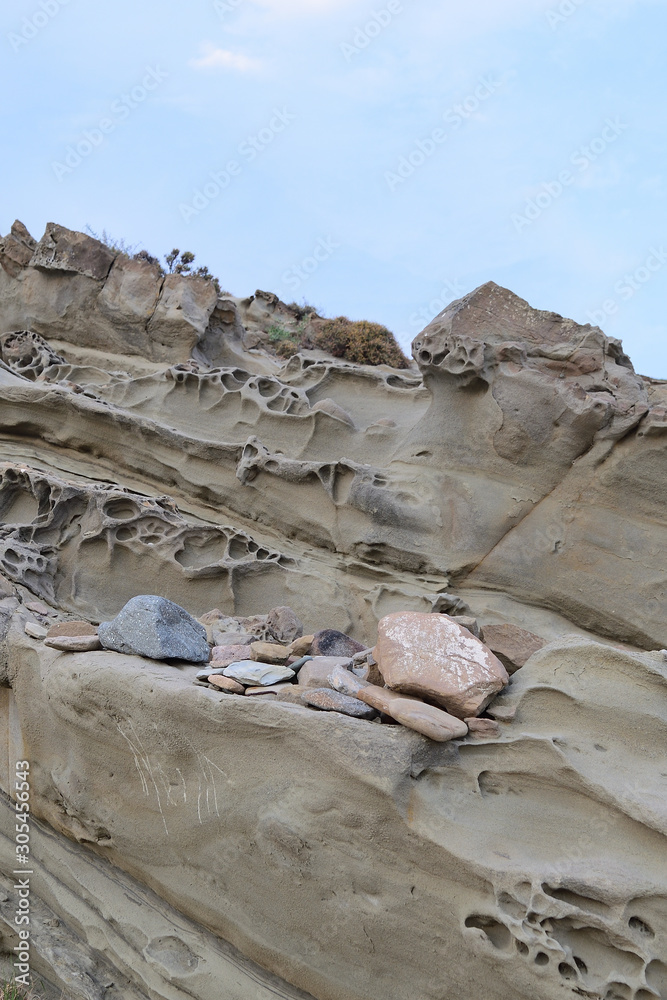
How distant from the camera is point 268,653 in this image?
3541mm

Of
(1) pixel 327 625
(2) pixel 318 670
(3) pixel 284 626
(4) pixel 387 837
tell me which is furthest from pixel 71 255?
(4) pixel 387 837

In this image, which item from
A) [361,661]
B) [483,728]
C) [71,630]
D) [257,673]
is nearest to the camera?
[483,728]

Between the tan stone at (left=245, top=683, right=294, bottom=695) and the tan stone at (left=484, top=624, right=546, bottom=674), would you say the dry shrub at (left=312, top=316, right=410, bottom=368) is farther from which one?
the tan stone at (left=245, top=683, right=294, bottom=695)

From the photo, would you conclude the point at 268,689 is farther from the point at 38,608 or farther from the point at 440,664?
the point at 38,608

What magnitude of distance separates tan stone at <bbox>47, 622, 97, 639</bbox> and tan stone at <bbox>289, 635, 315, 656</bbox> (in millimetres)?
1068

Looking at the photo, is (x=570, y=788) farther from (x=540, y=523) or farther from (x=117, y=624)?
(x=540, y=523)

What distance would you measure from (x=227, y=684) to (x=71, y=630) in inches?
46.0

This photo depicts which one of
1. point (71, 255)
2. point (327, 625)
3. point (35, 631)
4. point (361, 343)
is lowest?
point (35, 631)

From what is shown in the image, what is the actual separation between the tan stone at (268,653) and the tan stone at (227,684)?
30 cm

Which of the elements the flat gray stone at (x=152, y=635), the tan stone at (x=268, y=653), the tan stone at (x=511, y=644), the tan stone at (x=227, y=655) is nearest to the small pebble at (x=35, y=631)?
the flat gray stone at (x=152, y=635)

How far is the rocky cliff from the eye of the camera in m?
2.73

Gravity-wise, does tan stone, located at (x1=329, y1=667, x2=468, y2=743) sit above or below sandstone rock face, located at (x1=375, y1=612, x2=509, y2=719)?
below

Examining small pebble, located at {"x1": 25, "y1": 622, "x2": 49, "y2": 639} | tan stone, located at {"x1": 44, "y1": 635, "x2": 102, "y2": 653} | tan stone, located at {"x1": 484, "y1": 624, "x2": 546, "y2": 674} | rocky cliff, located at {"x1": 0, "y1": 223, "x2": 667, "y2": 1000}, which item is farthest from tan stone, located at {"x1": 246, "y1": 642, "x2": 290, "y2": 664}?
small pebble, located at {"x1": 25, "y1": 622, "x2": 49, "y2": 639}

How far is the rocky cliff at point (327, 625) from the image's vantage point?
8.94ft
